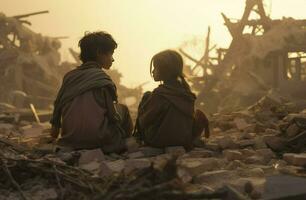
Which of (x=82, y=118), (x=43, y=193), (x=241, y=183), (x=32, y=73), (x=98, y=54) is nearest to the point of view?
(x=43, y=193)

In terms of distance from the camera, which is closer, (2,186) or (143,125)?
(2,186)

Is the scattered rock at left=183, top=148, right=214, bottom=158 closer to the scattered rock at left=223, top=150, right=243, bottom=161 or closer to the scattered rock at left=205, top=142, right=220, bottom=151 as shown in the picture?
the scattered rock at left=223, top=150, right=243, bottom=161

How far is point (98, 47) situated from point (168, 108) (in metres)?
0.90

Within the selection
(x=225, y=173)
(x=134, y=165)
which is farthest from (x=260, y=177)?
(x=134, y=165)

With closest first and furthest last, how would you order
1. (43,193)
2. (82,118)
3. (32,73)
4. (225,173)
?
(43,193), (225,173), (82,118), (32,73)

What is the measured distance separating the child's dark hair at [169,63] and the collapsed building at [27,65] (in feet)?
55.8

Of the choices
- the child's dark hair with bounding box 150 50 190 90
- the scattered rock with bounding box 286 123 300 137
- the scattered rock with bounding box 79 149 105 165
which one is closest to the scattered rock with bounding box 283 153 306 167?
the scattered rock with bounding box 286 123 300 137

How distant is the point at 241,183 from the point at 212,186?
7.7 inches

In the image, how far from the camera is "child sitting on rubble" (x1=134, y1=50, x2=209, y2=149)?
4.91m

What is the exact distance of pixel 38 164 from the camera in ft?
11.4

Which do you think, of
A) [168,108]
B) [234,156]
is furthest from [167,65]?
[234,156]

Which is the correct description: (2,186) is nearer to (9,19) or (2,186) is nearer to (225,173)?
(225,173)

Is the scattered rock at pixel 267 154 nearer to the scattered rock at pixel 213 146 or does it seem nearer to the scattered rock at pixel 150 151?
the scattered rock at pixel 213 146

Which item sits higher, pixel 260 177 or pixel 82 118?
pixel 82 118
